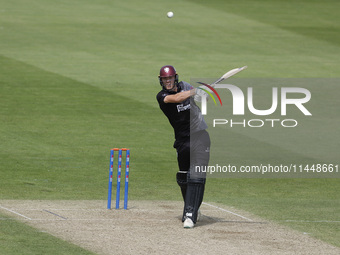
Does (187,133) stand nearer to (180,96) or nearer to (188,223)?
(180,96)

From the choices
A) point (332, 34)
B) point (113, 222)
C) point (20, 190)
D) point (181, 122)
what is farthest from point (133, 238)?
point (332, 34)

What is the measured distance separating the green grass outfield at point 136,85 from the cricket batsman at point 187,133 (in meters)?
1.45

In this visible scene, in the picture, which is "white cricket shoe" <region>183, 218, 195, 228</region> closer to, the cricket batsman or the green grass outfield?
the cricket batsman

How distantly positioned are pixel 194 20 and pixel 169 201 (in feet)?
80.3

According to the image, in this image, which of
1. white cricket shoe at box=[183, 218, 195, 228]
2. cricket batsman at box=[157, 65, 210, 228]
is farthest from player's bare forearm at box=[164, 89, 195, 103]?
white cricket shoe at box=[183, 218, 195, 228]

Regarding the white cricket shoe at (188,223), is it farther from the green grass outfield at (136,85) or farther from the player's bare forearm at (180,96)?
the player's bare forearm at (180,96)

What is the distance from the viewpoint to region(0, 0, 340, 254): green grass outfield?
15508 millimetres

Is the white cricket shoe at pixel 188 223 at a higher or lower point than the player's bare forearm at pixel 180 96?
lower

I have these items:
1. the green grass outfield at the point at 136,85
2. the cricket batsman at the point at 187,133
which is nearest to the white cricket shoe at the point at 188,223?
the cricket batsman at the point at 187,133

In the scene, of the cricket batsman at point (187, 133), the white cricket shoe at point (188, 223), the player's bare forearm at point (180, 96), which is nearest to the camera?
the white cricket shoe at point (188, 223)

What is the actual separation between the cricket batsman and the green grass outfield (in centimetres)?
145

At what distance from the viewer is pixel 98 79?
28.1 m

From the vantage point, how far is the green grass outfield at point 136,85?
1551 centimetres

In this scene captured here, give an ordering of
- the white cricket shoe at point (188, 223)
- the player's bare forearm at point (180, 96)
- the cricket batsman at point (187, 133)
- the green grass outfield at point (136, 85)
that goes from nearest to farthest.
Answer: the white cricket shoe at point (188, 223), the player's bare forearm at point (180, 96), the cricket batsman at point (187, 133), the green grass outfield at point (136, 85)
